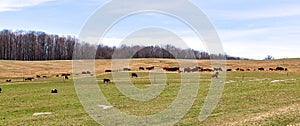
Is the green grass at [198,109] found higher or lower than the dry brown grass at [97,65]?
lower

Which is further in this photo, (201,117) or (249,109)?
(249,109)

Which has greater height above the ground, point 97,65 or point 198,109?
point 97,65

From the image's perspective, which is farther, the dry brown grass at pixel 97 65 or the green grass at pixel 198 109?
the dry brown grass at pixel 97 65

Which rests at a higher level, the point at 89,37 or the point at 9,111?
the point at 89,37

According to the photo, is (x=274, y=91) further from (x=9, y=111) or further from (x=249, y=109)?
(x=9, y=111)

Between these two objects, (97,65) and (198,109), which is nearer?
(198,109)

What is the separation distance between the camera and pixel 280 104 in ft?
99.1

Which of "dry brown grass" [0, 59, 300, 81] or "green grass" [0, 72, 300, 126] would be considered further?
"dry brown grass" [0, 59, 300, 81]

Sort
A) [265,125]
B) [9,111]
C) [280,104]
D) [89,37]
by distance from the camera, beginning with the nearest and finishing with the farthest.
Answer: [89,37] → [265,125] → [280,104] → [9,111]

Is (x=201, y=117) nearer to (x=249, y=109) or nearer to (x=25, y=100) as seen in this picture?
(x=249, y=109)

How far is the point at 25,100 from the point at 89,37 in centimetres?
2853

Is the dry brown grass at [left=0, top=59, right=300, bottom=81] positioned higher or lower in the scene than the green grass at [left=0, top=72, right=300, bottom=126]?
higher

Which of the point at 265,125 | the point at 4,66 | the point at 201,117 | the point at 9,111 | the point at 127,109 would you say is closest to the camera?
the point at 265,125

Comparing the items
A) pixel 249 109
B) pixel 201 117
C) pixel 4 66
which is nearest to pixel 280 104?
pixel 249 109
